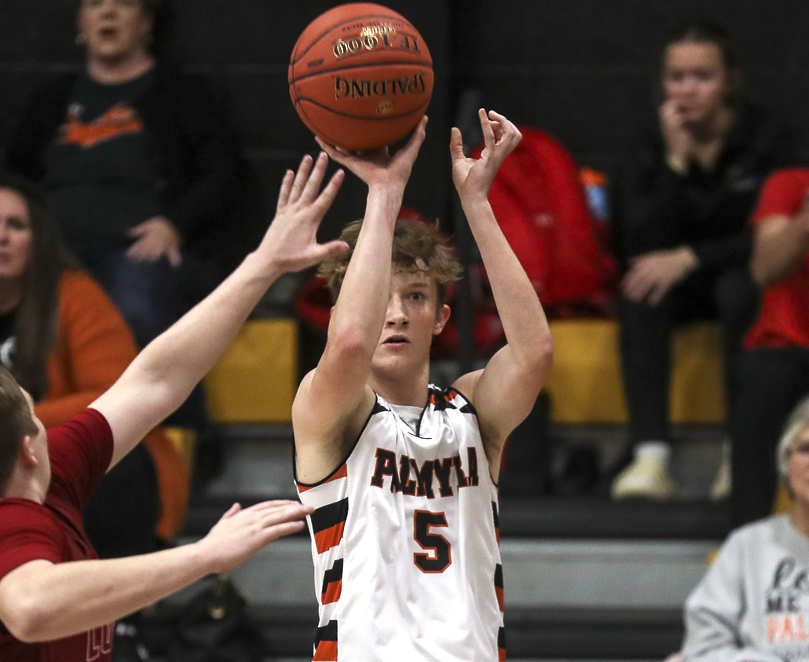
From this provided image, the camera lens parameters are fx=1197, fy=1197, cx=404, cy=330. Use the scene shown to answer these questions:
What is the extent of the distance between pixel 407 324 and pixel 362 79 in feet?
1.70

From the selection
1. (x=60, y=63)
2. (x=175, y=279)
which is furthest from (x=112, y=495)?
(x=60, y=63)

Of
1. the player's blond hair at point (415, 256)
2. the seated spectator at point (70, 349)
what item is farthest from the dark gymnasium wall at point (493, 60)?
the player's blond hair at point (415, 256)

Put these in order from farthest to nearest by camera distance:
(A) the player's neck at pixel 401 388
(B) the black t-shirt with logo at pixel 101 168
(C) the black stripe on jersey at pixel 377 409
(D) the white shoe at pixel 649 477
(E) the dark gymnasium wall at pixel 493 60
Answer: (E) the dark gymnasium wall at pixel 493 60 < (B) the black t-shirt with logo at pixel 101 168 < (D) the white shoe at pixel 649 477 < (A) the player's neck at pixel 401 388 < (C) the black stripe on jersey at pixel 377 409

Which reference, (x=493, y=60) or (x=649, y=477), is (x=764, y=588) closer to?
(x=649, y=477)

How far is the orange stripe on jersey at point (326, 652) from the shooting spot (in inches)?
93.0

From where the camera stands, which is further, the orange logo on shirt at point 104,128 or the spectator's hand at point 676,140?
the orange logo on shirt at point 104,128

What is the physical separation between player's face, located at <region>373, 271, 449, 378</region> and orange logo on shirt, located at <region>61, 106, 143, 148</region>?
285 cm

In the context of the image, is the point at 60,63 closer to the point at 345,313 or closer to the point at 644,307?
the point at 644,307

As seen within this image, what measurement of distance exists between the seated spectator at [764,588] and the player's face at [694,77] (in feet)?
4.64

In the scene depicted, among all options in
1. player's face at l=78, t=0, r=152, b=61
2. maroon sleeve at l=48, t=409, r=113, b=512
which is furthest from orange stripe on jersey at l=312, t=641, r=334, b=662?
player's face at l=78, t=0, r=152, b=61

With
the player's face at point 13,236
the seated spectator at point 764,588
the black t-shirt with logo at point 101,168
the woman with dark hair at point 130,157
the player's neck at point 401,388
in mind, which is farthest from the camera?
the black t-shirt with logo at point 101,168

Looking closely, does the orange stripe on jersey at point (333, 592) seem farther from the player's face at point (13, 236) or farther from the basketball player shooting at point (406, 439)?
the player's face at point (13, 236)

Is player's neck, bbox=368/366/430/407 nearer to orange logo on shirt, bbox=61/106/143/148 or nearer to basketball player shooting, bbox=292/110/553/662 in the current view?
basketball player shooting, bbox=292/110/553/662

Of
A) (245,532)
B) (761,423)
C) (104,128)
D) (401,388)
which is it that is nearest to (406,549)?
(401,388)
